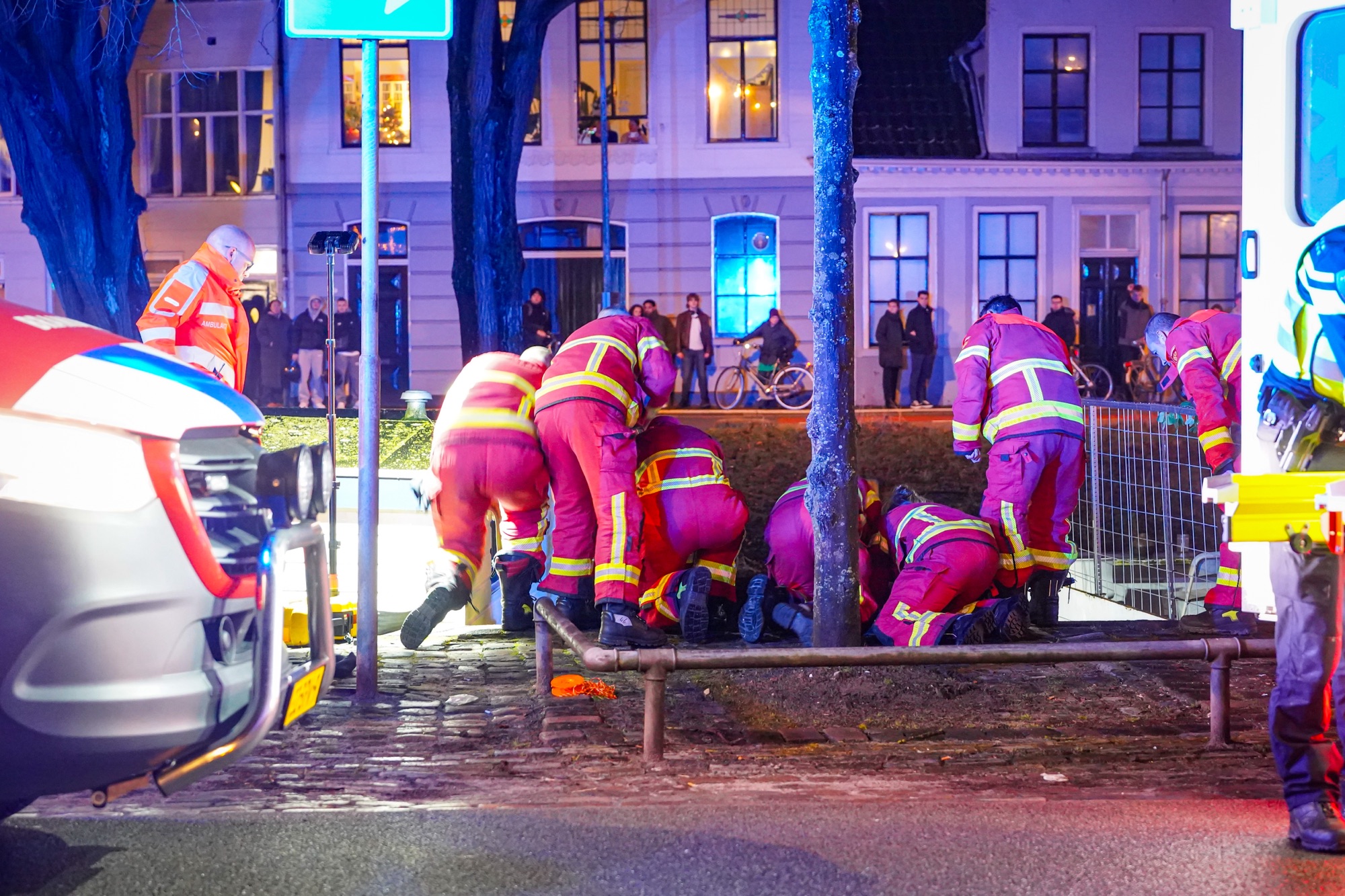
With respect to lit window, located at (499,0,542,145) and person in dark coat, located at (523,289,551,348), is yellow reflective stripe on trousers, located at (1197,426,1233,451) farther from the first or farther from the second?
lit window, located at (499,0,542,145)

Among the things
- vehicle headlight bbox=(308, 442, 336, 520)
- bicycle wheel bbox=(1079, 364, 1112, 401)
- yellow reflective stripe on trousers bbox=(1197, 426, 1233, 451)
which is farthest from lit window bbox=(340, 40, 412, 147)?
vehicle headlight bbox=(308, 442, 336, 520)

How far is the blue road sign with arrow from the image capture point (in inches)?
241

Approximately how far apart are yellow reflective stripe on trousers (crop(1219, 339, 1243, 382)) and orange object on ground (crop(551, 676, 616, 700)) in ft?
13.4

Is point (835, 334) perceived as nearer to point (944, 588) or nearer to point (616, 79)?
point (944, 588)

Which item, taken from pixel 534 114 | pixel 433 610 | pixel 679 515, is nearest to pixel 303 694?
pixel 433 610

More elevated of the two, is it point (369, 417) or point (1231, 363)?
point (1231, 363)

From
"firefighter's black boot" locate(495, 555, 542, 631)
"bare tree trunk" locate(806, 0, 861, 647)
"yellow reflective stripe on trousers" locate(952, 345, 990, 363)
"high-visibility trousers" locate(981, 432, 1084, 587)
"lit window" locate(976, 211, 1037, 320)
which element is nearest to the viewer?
"bare tree trunk" locate(806, 0, 861, 647)

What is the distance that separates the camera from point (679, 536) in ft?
24.8

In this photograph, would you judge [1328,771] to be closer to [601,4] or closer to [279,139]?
[601,4]

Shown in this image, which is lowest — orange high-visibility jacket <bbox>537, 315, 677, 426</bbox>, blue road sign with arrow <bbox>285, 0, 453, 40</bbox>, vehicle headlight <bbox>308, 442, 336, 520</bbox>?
vehicle headlight <bbox>308, 442, 336, 520</bbox>

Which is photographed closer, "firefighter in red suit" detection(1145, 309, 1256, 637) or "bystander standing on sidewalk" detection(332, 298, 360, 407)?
"firefighter in red suit" detection(1145, 309, 1256, 637)

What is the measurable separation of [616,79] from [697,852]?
24205mm

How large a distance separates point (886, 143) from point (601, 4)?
5.69 meters

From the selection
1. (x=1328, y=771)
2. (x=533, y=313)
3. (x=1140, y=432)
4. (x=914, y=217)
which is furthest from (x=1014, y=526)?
(x=914, y=217)
